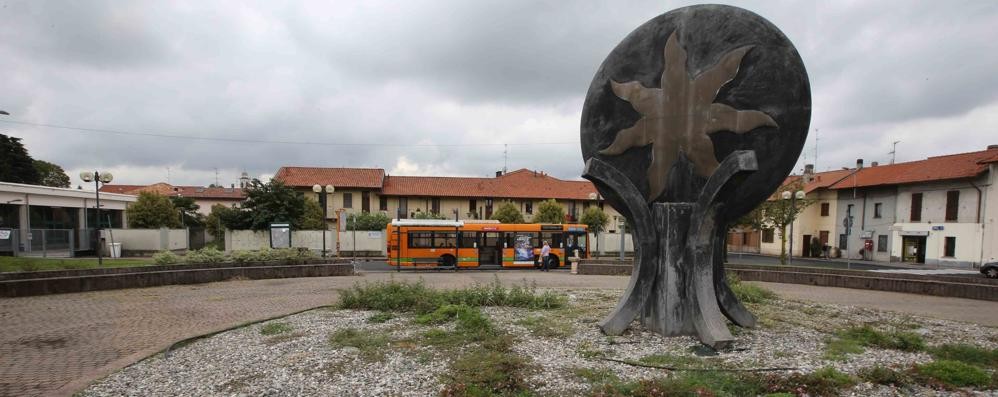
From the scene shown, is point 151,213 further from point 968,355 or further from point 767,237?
point 767,237

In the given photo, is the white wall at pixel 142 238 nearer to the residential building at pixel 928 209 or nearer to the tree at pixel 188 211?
the tree at pixel 188 211

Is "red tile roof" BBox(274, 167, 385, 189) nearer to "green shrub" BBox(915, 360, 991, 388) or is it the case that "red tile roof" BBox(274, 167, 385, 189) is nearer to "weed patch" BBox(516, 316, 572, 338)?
"weed patch" BBox(516, 316, 572, 338)

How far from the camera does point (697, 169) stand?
25.6ft

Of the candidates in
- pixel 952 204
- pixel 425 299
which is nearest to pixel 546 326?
pixel 425 299

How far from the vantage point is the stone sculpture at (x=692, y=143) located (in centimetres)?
739

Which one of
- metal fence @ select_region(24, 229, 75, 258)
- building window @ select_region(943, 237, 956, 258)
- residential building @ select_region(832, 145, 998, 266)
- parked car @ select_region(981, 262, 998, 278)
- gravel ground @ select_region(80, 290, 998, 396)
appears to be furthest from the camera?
building window @ select_region(943, 237, 956, 258)

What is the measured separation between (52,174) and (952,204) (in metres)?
84.2

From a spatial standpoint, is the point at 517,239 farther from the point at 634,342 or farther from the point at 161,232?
the point at 161,232

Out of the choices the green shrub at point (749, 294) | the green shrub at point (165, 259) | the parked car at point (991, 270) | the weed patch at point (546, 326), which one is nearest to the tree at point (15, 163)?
the green shrub at point (165, 259)

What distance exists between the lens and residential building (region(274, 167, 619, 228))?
46156 millimetres

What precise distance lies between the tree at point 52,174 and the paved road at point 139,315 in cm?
5591

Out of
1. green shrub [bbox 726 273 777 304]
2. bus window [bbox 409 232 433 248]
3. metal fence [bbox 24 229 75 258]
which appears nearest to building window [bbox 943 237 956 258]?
green shrub [bbox 726 273 777 304]

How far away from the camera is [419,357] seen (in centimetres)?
655

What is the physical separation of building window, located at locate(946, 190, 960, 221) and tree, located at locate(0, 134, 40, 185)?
69.8 m
